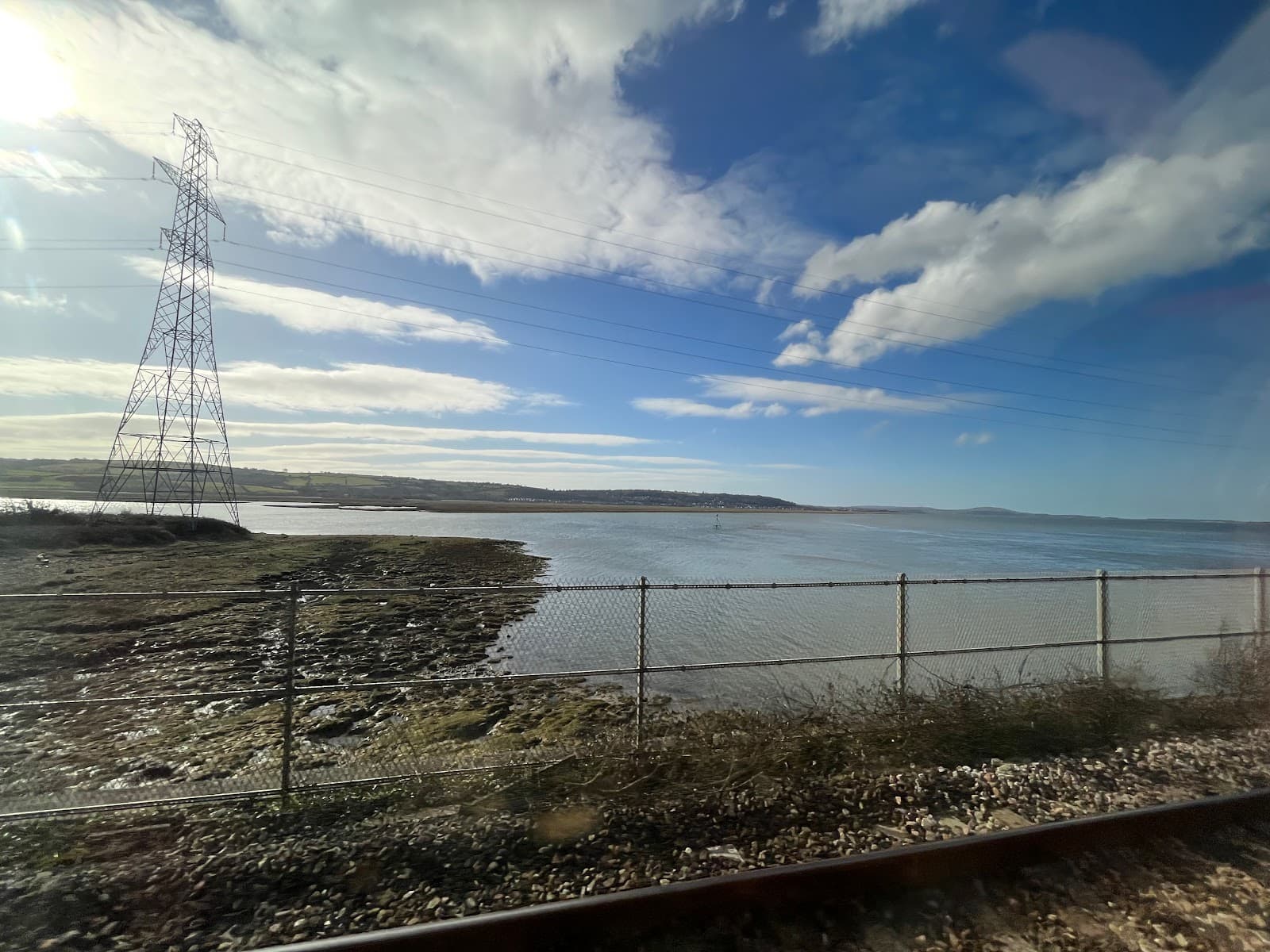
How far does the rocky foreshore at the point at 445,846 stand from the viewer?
3.49 m

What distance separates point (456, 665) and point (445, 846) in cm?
772

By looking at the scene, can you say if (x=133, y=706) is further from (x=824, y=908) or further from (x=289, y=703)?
(x=824, y=908)

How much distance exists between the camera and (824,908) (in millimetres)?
3475

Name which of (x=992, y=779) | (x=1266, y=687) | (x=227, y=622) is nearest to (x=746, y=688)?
(x=992, y=779)

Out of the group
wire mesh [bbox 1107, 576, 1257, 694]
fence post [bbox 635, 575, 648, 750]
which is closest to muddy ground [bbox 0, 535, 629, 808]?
fence post [bbox 635, 575, 648, 750]

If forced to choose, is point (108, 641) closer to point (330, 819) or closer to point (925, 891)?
point (330, 819)

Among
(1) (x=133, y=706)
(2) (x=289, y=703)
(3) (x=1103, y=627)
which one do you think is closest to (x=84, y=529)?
(1) (x=133, y=706)

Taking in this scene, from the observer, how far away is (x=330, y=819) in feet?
15.2

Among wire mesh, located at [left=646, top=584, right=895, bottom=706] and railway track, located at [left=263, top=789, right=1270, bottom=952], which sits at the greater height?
railway track, located at [left=263, top=789, right=1270, bottom=952]

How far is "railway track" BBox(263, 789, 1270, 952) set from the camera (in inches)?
123

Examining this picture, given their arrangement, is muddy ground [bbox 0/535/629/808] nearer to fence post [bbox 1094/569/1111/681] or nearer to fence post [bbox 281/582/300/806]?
fence post [bbox 281/582/300/806]

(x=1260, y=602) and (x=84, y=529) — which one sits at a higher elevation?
(x=1260, y=602)

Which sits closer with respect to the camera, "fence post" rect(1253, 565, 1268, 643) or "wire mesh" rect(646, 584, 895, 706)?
"fence post" rect(1253, 565, 1268, 643)

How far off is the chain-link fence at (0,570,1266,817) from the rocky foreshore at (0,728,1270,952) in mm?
523
